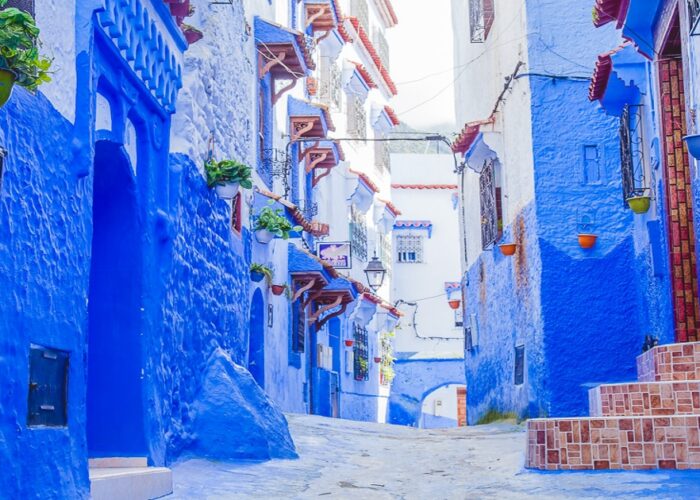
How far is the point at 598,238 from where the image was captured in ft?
47.5

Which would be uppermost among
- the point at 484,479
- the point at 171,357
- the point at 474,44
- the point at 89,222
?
the point at 474,44

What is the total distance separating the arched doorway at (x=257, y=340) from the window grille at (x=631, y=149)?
237 inches

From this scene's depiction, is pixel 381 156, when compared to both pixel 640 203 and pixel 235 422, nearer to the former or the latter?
pixel 640 203

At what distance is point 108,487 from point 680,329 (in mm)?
6442

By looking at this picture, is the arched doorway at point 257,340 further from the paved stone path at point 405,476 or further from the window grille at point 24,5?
the window grille at point 24,5

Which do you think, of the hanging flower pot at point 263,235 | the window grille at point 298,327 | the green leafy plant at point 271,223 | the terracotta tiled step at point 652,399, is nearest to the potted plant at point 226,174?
the green leafy plant at point 271,223

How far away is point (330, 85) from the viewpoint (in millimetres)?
26547

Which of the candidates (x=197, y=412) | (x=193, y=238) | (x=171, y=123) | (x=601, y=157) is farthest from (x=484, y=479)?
(x=601, y=157)

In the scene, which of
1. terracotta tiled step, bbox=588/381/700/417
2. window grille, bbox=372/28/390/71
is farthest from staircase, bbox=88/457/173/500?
window grille, bbox=372/28/390/71

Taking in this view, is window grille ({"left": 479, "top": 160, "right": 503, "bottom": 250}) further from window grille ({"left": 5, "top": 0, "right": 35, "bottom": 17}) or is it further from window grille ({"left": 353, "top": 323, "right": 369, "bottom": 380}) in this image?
window grille ({"left": 5, "top": 0, "right": 35, "bottom": 17})

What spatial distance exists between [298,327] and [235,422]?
33.7 ft

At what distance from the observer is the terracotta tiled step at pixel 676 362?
28.8 ft

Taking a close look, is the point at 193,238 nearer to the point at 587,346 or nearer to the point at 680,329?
the point at 680,329

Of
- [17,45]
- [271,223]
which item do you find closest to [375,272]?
[271,223]
